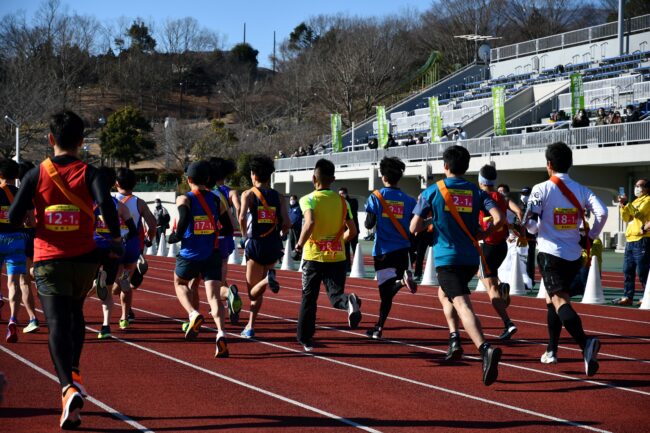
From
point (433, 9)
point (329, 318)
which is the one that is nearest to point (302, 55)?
point (433, 9)

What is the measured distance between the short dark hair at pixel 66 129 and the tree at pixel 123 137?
6218 centimetres

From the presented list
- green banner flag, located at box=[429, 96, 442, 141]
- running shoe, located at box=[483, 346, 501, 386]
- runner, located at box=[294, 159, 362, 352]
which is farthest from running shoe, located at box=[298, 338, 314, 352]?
green banner flag, located at box=[429, 96, 442, 141]

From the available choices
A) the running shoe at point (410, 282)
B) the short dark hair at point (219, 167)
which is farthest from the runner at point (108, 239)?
the running shoe at point (410, 282)

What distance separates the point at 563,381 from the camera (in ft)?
26.4

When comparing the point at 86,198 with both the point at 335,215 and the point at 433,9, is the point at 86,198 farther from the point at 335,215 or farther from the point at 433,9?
the point at 433,9

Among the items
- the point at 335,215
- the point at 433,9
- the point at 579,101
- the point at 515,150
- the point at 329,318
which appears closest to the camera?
the point at 335,215

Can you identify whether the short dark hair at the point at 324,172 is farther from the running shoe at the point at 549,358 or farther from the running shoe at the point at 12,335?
the running shoe at the point at 12,335

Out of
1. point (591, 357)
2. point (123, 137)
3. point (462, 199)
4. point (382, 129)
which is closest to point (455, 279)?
point (462, 199)

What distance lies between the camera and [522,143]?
32250 millimetres

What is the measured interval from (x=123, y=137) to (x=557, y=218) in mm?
61763

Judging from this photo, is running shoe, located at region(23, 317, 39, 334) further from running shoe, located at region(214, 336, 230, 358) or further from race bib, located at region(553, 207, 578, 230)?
race bib, located at region(553, 207, 578, 230)

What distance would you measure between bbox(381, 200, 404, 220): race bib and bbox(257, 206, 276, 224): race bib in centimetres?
126

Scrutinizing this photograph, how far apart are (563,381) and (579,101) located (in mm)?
30406

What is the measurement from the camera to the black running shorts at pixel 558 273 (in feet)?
27.2
